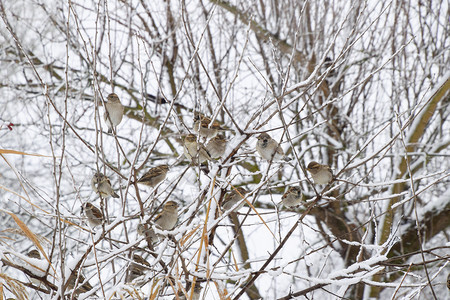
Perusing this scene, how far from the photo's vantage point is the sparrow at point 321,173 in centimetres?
306

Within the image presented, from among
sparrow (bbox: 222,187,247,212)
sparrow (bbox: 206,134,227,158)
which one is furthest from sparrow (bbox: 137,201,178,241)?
sparrow (bbox: 206,134,227,158)

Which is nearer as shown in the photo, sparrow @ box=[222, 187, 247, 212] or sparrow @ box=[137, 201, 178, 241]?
sparrow @ box=[137, 201, 178, 241]

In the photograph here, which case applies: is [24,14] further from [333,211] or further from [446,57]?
[446,57]

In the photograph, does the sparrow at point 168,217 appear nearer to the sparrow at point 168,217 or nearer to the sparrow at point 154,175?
the sparrow at point 168,217

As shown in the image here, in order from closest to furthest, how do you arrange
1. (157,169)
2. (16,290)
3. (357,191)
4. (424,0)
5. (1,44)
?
(16,290), (157,169), (1,44), (424,0), (357,191)

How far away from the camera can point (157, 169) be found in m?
2.90

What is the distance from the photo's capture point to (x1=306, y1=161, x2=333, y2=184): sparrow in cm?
306

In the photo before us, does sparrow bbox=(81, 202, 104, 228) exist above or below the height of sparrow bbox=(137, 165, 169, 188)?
below

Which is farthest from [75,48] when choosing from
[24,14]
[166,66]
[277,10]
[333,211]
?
[333,211]

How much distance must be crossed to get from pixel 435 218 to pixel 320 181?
3839 millimetres

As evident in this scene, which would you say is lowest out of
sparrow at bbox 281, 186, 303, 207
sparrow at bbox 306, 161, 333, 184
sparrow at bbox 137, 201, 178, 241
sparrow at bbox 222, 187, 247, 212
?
sparrow at bbox 137, 201, 178, 241

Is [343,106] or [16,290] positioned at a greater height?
[343,106]

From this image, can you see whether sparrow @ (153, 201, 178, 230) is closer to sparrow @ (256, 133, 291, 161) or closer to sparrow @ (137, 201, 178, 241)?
sparrow @ (137, 201, 178, 241)

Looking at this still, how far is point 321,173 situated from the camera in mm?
3072
